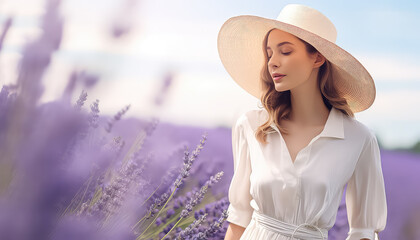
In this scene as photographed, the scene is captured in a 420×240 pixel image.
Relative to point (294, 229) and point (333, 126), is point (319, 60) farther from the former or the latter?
point (294, 229)

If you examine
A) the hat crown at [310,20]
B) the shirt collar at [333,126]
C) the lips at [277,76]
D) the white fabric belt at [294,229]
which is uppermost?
the hat crown at [310,20]

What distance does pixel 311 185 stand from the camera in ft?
2.64

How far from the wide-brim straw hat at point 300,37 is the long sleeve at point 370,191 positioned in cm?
9

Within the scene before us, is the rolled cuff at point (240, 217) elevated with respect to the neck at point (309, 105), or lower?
lower

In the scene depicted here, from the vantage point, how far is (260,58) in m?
0.99

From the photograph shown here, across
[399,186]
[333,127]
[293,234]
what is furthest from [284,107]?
[399,186]

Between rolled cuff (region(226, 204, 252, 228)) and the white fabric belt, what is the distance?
54 mm

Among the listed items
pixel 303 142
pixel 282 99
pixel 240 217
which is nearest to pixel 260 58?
pixel 282 99

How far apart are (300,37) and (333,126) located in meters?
0.17

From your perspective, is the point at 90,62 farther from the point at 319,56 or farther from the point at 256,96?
the point at 256,96

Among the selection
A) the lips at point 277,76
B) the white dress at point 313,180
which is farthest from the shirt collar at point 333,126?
the lips at point 277,76

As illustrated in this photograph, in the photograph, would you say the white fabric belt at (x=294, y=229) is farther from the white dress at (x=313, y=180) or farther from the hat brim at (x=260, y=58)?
the hat brim at (x=260, y=58)

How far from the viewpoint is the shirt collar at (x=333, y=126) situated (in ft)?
2.79

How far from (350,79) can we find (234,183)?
29 cm
